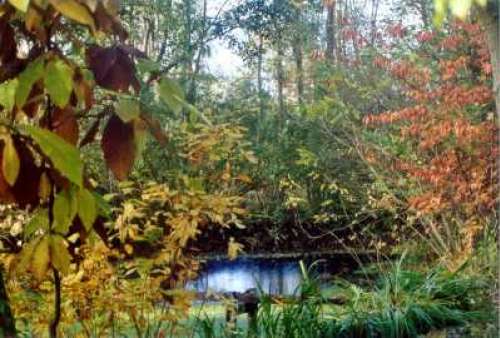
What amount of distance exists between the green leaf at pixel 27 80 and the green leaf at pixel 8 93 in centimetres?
8

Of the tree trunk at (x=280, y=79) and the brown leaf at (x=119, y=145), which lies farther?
the tree trunk at (x=280, y=79)

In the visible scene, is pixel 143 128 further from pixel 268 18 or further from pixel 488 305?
pixel 268 18

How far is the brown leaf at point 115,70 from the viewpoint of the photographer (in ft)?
3.04

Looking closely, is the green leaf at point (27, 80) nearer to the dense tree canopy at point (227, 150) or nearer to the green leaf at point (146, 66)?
the dense tree canopy at point (227, 150)

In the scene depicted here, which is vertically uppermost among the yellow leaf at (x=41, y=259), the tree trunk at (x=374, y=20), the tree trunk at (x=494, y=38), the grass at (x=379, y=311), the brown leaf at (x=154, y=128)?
the tree trunk at (x=374, y=20)

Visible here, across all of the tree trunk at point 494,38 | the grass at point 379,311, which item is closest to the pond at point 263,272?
the grass at point 379,311

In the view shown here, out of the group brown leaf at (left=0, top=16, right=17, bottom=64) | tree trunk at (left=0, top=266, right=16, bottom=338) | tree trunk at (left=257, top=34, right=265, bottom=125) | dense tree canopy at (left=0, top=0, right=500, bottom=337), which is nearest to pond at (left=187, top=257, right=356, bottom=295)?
dense tree canopy at (left=0, top=0, right=500, bottom=337)

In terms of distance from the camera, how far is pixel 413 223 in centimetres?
909

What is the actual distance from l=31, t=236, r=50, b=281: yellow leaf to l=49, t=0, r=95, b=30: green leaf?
323mm

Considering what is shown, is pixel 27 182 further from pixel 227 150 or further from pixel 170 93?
pixel 227 150

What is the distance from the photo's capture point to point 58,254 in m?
0.95

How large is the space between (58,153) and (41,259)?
0.24m

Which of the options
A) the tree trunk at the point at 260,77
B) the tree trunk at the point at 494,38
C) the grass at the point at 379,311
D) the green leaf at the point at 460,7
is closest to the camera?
the green leaf at the point at 460,7

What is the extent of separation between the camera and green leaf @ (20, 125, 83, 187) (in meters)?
0.76
